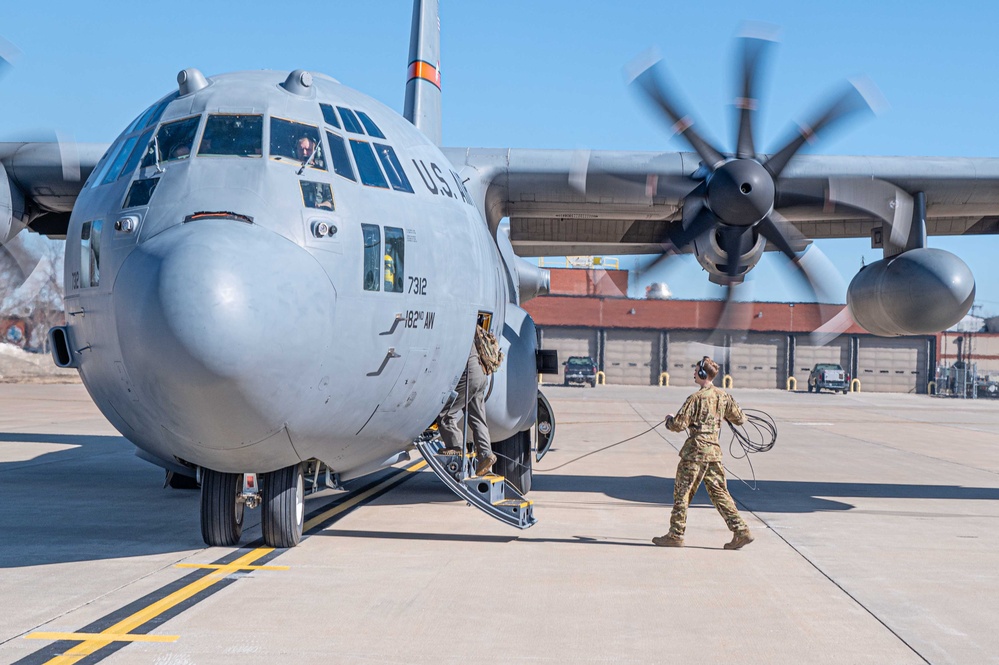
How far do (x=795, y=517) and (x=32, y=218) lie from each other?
10.7 meters

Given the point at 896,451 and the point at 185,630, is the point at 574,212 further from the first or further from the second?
the point at 896,451

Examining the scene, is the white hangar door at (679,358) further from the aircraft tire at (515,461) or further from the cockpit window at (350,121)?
the cockpit window at (350,121)

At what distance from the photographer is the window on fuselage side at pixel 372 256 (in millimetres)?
7098

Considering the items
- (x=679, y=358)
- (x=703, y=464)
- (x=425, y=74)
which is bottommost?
(x=703, y=464)

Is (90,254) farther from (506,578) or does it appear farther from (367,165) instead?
(506,578)

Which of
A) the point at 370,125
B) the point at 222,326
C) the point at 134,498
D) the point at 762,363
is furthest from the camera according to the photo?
the point at 762,363

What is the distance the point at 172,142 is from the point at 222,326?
2191 mm

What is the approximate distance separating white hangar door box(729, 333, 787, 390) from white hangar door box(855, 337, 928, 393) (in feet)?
17.2

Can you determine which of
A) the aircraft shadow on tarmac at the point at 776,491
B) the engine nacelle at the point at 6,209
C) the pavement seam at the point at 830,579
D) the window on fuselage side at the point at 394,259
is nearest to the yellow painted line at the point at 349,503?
the aircraft shadow on tarmac at the point at 776,491

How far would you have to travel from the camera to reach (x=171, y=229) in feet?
21.0

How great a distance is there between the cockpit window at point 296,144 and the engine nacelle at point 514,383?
3.61 metres

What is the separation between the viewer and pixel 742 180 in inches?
440

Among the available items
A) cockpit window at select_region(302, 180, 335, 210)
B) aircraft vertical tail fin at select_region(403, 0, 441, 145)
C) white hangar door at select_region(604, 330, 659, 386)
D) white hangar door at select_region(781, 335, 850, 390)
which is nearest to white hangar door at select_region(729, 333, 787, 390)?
white hangar door at select_region(781, 335, 850, 390)

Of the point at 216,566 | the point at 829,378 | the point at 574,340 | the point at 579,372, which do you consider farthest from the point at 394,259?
the point at 574,340
